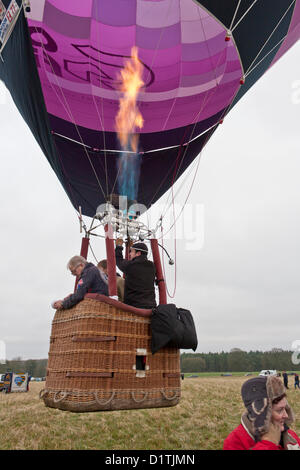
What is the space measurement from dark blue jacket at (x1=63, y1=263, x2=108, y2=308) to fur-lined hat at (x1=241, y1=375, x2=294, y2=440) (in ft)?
5.56

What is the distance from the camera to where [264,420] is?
5.41 ft

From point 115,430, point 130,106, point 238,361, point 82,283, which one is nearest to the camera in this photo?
point 82,283

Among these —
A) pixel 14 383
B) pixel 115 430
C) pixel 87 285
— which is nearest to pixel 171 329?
pixel 87 285

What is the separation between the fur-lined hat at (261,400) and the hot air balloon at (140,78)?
1523 mm

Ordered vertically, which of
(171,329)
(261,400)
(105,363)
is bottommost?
(261,400)

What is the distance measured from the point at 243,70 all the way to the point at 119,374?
530cm

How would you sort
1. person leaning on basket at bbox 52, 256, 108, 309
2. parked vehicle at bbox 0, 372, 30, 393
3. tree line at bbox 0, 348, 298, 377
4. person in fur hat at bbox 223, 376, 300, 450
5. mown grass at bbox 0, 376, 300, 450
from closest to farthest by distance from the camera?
person in fur hat at bbox 223, 376, 300, 450 < person leaning on basket at bbox 52, 256, 108, 309 < mown grass at bbox 0, 376, 300, 450 < parked vehicle at bbox 0, 372, 30, 393 < tree line at bbox 0, 348, 298, 377

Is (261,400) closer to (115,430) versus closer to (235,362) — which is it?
(115,430)

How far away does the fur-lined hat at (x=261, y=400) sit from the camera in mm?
1647

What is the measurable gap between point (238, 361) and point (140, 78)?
215 feet

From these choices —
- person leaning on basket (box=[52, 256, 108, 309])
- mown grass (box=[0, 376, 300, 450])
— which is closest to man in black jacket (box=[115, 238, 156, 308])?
person leaning on basket (box=[52, 256, 108, 309])

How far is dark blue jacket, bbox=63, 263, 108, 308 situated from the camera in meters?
3.04

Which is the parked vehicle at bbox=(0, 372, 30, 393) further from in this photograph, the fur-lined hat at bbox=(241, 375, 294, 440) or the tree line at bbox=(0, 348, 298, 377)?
the tree line at bbox=(0, 348, 298, 377)

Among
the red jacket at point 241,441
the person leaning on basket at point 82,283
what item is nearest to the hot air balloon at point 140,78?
the person leaning on basket at point 82,283
